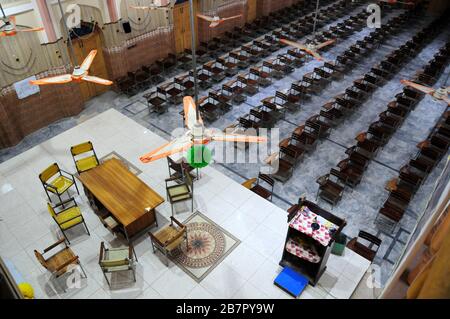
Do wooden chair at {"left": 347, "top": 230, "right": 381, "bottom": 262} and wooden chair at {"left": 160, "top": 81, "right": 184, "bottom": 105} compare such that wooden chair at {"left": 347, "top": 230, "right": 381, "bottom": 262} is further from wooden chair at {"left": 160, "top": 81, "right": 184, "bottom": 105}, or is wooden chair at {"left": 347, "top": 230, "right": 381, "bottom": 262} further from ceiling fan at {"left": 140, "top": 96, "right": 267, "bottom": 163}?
wooden chair at {"left": 160, "top": 81, "right": 184, "bottom": 105}

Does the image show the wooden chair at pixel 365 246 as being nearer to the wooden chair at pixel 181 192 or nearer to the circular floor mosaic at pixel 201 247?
the circular floor mosaic at pixel 201 247

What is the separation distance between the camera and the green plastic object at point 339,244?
26.1 ft

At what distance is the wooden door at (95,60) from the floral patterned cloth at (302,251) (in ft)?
33.7

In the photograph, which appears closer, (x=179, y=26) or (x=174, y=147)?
(x=174, y=147)

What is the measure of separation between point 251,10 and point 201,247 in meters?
16.2

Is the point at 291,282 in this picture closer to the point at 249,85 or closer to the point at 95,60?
the point at 249,85

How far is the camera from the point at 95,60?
14.0 m

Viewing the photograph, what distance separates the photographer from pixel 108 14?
13.1 meters

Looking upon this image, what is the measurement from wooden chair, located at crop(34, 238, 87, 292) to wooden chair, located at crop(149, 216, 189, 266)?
5.35 feet

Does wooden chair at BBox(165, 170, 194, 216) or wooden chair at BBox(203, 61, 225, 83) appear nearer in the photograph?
wooden chair at BBox(165, 170, 194, 216)

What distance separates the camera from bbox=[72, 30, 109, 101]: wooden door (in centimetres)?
1302

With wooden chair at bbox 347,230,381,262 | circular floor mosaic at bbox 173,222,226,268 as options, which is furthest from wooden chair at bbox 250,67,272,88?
wooden chair at bbox 347,230,381,262

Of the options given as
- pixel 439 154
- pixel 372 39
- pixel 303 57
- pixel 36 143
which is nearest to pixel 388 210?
pixel 439 154

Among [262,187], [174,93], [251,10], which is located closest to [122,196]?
[262,187]
